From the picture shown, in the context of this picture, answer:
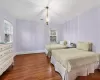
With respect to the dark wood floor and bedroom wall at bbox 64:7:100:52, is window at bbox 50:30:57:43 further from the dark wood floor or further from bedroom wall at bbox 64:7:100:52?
the dark wood floor

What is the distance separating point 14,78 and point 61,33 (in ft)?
17.5

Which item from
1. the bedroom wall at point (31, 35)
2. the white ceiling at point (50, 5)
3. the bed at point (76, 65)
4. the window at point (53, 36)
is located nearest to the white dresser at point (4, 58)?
the white ceiling at point (50, 5)

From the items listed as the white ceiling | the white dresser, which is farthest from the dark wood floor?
the white ceiling

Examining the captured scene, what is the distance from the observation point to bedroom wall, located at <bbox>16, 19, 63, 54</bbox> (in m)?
5.59

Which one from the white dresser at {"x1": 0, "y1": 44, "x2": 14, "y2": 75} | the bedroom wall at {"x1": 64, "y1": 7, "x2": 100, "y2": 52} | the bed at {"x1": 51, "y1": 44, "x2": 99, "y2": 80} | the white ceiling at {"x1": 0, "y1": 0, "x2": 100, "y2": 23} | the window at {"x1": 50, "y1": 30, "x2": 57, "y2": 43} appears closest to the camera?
the bed at {"x1": 51, "y1": 44, "x2": 99, "y2": 80}

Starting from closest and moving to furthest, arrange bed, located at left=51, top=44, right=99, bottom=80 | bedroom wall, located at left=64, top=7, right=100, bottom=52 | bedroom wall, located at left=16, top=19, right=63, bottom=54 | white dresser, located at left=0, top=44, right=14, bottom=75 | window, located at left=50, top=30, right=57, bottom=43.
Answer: bed, located at left=51, top=44, right=99, bottom=80, white dresser, located at left=0, top=44, right=14, bottom=75, bedroom wall, located at left=64, top=7, right=100, bottom=52, bedroom wall, located at left=16, top=19, right=63, bottom=54, window, located at left=50, top=30, right=57, bottom=43

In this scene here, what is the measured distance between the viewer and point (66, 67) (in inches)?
84.7

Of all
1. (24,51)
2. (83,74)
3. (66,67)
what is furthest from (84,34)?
(24,51)

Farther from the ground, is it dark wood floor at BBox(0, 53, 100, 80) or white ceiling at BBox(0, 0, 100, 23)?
white ceiling at BBox(0, 0, 100, 23)

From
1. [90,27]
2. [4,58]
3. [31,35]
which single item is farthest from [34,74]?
[31,35]

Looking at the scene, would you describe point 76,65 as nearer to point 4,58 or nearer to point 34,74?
point 34,74

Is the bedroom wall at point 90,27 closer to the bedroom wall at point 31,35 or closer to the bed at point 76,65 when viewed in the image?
the bed at point 76,65

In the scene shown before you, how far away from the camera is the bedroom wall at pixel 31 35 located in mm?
5590

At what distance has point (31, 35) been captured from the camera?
19.6 feet
